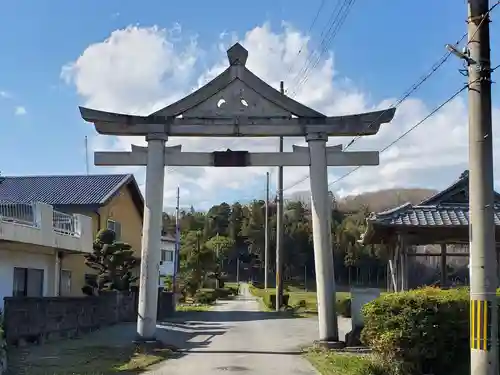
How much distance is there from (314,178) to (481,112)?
8.93 meters

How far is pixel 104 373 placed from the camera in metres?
13.0

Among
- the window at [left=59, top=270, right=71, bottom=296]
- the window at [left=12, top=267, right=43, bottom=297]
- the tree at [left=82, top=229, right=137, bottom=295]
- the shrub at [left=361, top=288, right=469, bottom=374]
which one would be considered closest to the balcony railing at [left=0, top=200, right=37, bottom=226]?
the window at [left=12, top=267, right=43, bottom=297]

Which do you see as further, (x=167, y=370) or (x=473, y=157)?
(x=167, y=370)

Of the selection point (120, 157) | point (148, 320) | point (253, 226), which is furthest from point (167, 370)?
point (253, 226)

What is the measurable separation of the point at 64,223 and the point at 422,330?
16.9 m

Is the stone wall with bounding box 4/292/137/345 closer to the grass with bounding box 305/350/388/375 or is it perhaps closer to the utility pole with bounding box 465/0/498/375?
the grass with bounding box 305/350/388/375

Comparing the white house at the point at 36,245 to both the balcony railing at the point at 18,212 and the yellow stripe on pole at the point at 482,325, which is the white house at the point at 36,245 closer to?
the balcony railing at the point at 18,212

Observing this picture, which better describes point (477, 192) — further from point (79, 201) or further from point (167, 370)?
point (79, 201)

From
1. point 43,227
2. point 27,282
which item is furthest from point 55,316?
point 27,282

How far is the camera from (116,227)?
1425 inches

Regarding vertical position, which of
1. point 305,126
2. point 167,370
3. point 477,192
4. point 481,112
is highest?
point 305,126

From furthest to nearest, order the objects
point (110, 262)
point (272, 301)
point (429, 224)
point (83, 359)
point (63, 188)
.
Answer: point (272, 301) < point (63, 188) < point (110, 262) < point (429, 224) < point (83, 359)

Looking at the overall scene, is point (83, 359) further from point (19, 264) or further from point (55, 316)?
point (19, 264)

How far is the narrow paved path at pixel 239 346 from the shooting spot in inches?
549
